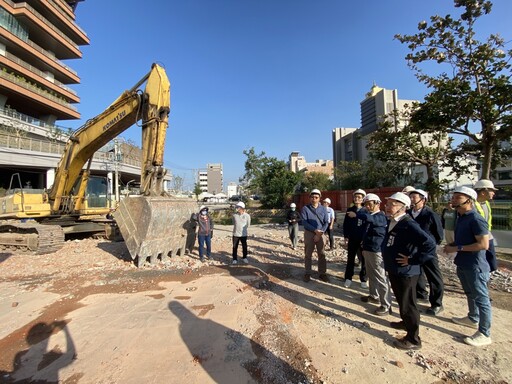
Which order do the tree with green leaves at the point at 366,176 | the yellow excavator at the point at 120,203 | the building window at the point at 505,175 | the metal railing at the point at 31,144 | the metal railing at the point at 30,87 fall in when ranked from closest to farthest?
1. the yellow excavator at the point at 120,203
2. the metal railing at the point at 31,144
3. the tree with green leaves at the point at 366,176
4. the metal railing at the point at 30,87
5. the building window at the point at 505,175

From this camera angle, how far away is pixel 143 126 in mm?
7227

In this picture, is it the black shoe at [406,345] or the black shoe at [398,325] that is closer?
the black shoe at [406,345]

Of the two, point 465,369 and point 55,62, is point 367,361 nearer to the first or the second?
point 465,369

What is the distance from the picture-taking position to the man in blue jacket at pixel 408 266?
3.11m

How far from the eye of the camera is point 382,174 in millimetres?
23438

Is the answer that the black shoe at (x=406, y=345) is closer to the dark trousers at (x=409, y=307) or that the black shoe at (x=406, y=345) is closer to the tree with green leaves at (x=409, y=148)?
the dark trousers at (x=409, y=307)

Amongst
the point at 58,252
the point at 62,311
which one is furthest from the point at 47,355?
the point at 58,252

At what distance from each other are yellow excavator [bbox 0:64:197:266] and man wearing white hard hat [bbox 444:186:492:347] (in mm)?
5691

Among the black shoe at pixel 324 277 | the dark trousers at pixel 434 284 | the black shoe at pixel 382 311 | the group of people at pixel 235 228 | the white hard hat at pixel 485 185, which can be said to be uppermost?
the white hard hat at pixel 485 185

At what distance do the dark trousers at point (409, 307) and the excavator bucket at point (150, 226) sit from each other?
5155 mm

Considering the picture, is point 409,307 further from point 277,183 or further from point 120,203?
point 277,183

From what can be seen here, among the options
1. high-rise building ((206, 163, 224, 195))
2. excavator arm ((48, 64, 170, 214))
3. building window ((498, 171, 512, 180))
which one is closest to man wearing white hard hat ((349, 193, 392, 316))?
excavator arm ((48, 64, 170, 214))

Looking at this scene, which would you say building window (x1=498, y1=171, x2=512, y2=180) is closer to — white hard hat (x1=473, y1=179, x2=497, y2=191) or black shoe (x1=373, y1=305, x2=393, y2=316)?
white hard hat (x1=473, y1=179, x2=497, y2=191)

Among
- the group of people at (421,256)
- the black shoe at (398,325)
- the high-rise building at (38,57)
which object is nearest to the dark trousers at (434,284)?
the group of people at (421,256)
